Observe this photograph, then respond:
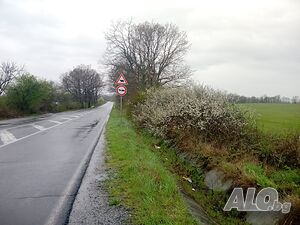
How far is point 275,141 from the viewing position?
328 inches

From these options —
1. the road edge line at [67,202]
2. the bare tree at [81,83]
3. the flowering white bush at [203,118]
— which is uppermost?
the bare tree at [81,83]

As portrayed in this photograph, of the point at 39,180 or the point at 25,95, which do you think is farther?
the point at 25,95

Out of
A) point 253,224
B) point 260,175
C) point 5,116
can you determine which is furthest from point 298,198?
point 5,116

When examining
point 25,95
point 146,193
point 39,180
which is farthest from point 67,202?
point 25,95

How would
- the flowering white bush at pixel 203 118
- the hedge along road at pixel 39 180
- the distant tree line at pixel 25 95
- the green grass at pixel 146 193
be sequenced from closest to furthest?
the green grass at pixel 146 193, the hedge along road at pixel 39 180, the flowering white bush at pixel 203 118, the distant tree line at pixel 25 95

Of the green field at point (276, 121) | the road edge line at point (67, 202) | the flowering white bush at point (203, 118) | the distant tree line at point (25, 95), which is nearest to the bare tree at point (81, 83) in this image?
the distant tree line at point (25, 95)

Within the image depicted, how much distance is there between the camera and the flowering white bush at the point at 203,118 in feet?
33.3

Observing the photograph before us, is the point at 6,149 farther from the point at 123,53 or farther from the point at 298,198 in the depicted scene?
the point at 123,53

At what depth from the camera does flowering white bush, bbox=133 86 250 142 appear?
1016 centimetres

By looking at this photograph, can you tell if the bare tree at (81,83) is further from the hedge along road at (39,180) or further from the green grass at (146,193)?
the green grass at (146,193)

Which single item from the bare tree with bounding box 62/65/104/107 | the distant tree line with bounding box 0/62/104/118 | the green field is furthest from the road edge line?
the bare tree with bounding box 62/65/104/107

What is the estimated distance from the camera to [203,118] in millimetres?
10852

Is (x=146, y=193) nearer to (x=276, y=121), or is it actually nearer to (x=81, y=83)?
(x=276, y=121)

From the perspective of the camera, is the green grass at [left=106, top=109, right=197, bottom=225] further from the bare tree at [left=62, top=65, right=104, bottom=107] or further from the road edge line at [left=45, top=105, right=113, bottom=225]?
the bare tree at [left=62, top=65, right=104, bottom=107]
